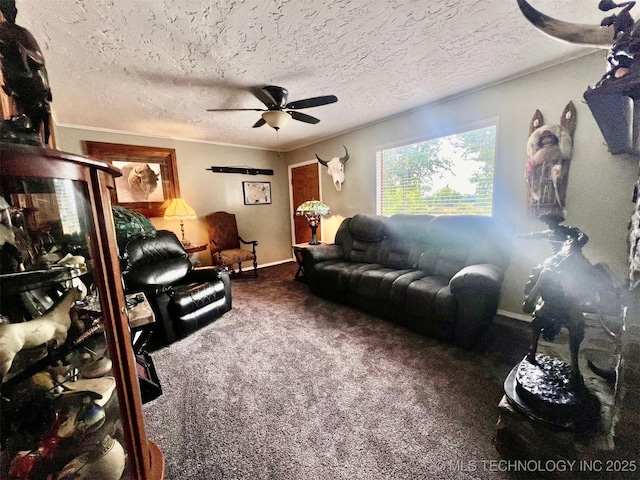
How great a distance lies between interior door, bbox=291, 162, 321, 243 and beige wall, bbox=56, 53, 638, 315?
629 mm

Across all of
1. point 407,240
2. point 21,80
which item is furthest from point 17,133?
point 407,240

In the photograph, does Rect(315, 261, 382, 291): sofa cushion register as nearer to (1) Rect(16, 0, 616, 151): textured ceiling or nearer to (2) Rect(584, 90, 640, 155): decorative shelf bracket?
(1) Rect(16, 0, 616, 151): textured ceiling

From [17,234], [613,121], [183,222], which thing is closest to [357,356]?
[17,234]

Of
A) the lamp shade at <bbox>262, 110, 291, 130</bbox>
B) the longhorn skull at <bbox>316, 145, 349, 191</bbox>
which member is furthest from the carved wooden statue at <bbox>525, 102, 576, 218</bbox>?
the longhorn skull at <bbox>316, 145, 349, 191</bbox>

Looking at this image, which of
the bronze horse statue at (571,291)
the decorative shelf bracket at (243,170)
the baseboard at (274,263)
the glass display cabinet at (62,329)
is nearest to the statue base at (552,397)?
the bronze horse statue at (571,291)

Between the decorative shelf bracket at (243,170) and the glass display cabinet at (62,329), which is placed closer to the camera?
the glass display cabinet at (62,329)

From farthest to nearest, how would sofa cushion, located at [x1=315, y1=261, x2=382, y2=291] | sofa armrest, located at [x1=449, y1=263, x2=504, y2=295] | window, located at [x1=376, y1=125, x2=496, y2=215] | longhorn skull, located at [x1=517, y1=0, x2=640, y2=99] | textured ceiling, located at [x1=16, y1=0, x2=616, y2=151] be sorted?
1. sofa cushion, located at [x1=315, y1=261, x2=382, y2=291]
2. window, located at [x1=376, y1=125, x2=496, y2=215]
3. sofa armrest, located at [x1=449, y1=263, x2=504, y2=295]
4. textured ceiling, located at [x1=16, y1=0, x2=616, y2=151]
5. longhorn skull, located at [x1=517, y1=0, x2=640, y2=99]

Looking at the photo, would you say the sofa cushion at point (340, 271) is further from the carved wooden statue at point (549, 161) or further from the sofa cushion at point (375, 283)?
the carved wooden statue at point (549, 161)

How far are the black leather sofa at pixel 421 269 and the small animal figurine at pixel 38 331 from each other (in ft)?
7.42

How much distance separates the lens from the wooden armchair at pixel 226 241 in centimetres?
418

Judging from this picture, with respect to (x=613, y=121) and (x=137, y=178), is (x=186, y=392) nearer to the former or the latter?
(x=613, y=121)

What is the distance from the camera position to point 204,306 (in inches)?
102

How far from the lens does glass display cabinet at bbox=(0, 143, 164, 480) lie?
0.66 meters

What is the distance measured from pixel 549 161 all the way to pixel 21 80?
3.27 m
